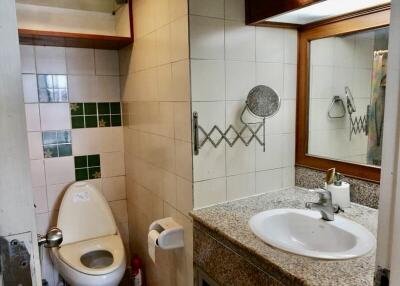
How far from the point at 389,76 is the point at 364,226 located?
2.98ft

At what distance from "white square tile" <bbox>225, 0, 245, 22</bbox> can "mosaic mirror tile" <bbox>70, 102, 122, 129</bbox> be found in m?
1.20

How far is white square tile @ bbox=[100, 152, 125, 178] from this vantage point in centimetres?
236

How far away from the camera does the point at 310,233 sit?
1.37m

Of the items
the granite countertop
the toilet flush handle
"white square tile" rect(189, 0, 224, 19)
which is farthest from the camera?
"white square tile" rect(189, 0, 224, 19)

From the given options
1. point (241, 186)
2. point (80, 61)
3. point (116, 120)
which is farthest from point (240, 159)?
point (80, 61)

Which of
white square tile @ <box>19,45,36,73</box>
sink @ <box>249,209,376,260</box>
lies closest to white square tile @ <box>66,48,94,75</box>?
white square tile @ <box>19,45,36,73</box>

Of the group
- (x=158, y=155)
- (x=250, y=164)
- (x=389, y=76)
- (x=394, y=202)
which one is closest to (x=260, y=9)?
(x=250, y=164)

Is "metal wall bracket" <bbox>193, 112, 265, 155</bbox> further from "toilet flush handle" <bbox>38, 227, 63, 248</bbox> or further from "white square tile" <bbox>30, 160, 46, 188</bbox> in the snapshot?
"white square tile" <bbox>30, 160, 46, 188</bbox>

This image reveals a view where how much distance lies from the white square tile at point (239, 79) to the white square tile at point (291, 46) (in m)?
0.24

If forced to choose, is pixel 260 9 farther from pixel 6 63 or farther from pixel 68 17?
pixel 68 17

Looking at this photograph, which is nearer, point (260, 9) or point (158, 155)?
point (260, 9)

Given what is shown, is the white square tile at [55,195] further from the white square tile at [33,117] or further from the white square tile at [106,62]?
the white square tile at [106,62]

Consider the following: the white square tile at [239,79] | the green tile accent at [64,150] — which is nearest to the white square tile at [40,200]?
the green tile accent at [64,150]

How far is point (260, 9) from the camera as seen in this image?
4.70ft
